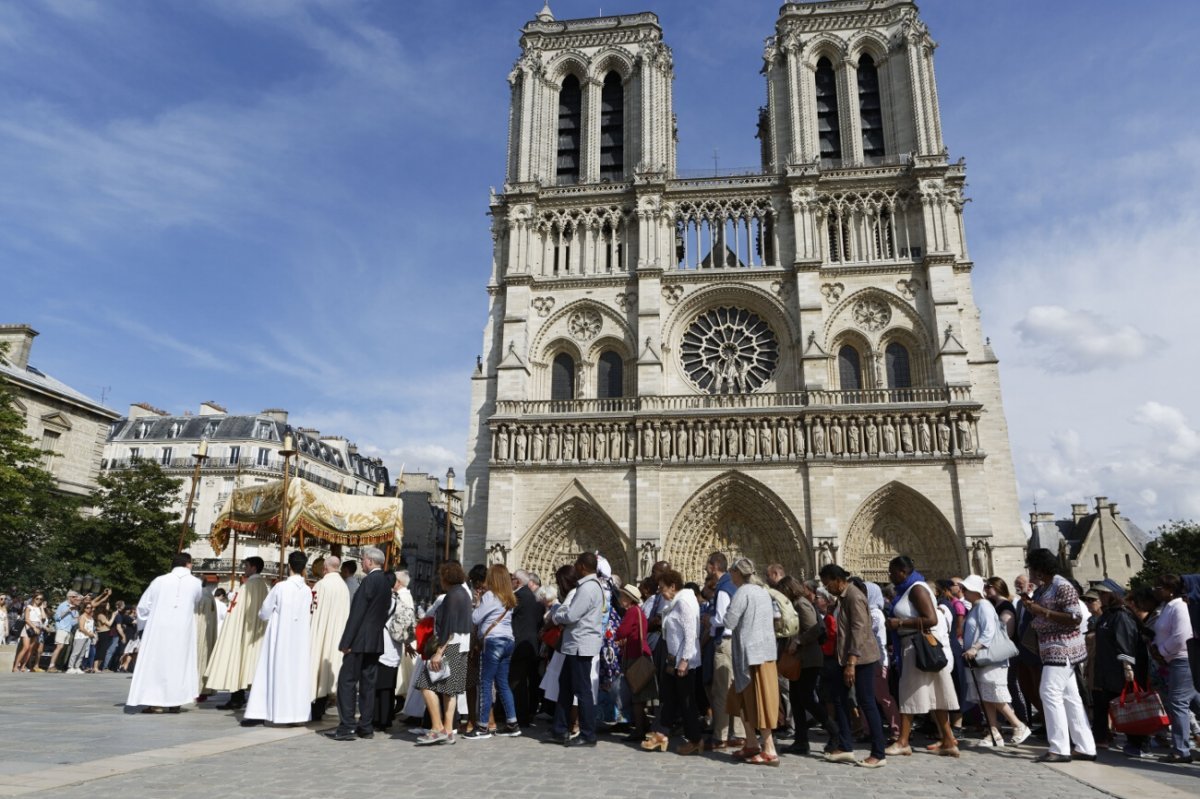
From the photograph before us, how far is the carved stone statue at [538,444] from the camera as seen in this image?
24.3m

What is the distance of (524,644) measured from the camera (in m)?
7.88

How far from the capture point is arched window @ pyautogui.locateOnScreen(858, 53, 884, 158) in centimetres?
2795

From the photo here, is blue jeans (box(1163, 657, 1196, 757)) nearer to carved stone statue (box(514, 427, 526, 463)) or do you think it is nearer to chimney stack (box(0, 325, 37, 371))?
carved stone statue (box(514, 427, 526, 463))

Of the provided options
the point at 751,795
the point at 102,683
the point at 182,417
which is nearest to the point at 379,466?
the point at 182,417

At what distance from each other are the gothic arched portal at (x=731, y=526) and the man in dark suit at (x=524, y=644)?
48.1ft

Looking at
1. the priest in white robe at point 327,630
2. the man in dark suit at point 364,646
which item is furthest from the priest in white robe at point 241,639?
the man in dark suit at point 364,646

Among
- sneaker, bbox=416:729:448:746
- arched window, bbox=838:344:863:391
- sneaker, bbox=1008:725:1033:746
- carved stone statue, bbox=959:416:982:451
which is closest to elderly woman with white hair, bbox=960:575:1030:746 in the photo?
sneaker, bbox=1008:725:1033:746

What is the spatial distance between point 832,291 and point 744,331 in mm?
3052

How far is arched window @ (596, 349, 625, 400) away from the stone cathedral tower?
0.07m

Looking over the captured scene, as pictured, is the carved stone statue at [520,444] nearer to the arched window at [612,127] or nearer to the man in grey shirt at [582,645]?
the arched window at [612,127]

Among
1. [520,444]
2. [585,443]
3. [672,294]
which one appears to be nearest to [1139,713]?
[585,443]

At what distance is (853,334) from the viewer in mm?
25203

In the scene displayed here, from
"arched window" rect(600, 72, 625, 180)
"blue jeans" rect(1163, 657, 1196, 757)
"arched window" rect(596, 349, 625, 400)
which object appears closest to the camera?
"blue jeans" rect(1163, 657, 1196, 757)

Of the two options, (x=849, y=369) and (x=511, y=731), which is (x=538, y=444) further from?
(x=511, y=731)
